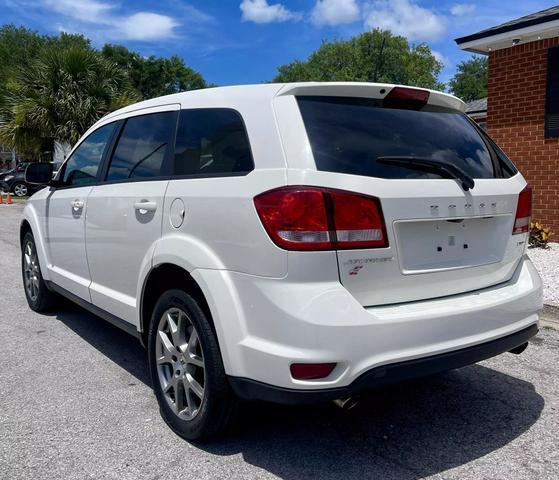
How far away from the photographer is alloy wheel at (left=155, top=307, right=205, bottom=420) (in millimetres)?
2824

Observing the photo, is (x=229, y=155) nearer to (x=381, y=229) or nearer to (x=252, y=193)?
(x=252, y=193)

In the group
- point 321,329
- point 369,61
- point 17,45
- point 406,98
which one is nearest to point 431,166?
point 406,98

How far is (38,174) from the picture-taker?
4988 mm

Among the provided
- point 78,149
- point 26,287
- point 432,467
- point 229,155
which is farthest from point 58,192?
point 432,467

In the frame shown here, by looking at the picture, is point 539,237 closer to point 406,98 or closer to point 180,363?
point 406,98

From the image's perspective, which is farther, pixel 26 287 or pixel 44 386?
pixel 26 287

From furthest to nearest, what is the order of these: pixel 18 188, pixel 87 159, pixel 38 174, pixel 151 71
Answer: pixel 151 71
pixel 18 188
pixel 38 174
pixel 87 159

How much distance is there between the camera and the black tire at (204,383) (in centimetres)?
260

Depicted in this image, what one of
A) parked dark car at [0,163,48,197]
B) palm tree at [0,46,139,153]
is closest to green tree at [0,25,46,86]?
parked dark car at [0,163,48,197]

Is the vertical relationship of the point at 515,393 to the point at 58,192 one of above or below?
below

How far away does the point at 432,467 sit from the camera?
264cm

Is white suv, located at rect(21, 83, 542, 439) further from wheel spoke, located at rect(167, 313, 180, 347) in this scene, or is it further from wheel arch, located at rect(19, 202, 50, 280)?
wheel arch, located at rect(19, 202, 50, 280)

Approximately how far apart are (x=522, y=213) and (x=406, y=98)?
37.7 inches

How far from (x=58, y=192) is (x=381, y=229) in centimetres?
326
